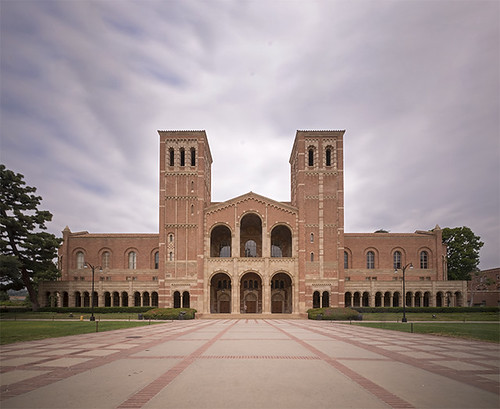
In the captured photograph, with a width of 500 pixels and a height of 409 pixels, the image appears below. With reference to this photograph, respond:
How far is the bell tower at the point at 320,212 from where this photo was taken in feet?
169

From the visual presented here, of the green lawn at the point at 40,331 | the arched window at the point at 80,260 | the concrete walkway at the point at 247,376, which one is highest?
the arched window at the point at 80,260

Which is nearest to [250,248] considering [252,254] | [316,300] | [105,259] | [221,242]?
[252,254]

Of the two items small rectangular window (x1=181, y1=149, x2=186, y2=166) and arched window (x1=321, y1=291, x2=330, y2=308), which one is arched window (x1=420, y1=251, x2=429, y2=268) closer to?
arched window (x1=321, y1=291, x2=330, y2=308)

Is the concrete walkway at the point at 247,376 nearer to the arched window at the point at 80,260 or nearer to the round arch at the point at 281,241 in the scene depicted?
the round arch at the point at 281,241

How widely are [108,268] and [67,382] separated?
177 ft

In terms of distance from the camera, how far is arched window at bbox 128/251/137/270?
6075 centimetres

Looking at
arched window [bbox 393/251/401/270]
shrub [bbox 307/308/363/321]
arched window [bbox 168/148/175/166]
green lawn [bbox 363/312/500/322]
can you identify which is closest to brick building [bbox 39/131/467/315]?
arched window [bbox 393/251/401/270]

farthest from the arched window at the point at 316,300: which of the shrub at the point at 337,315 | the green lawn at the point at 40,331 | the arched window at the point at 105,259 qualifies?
the arched window at the point at 105,259

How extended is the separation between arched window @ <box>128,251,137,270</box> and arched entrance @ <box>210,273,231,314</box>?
13787mm

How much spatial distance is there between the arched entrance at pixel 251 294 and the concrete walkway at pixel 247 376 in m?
40.6

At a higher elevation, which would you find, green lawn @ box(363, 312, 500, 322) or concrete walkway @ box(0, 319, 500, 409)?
concrete walkway @ box(0, 319, 500, 409)

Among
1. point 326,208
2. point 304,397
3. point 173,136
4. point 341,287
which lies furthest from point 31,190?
point 304,397

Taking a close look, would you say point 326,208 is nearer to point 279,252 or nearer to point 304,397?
point 279,252

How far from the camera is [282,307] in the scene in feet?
186
